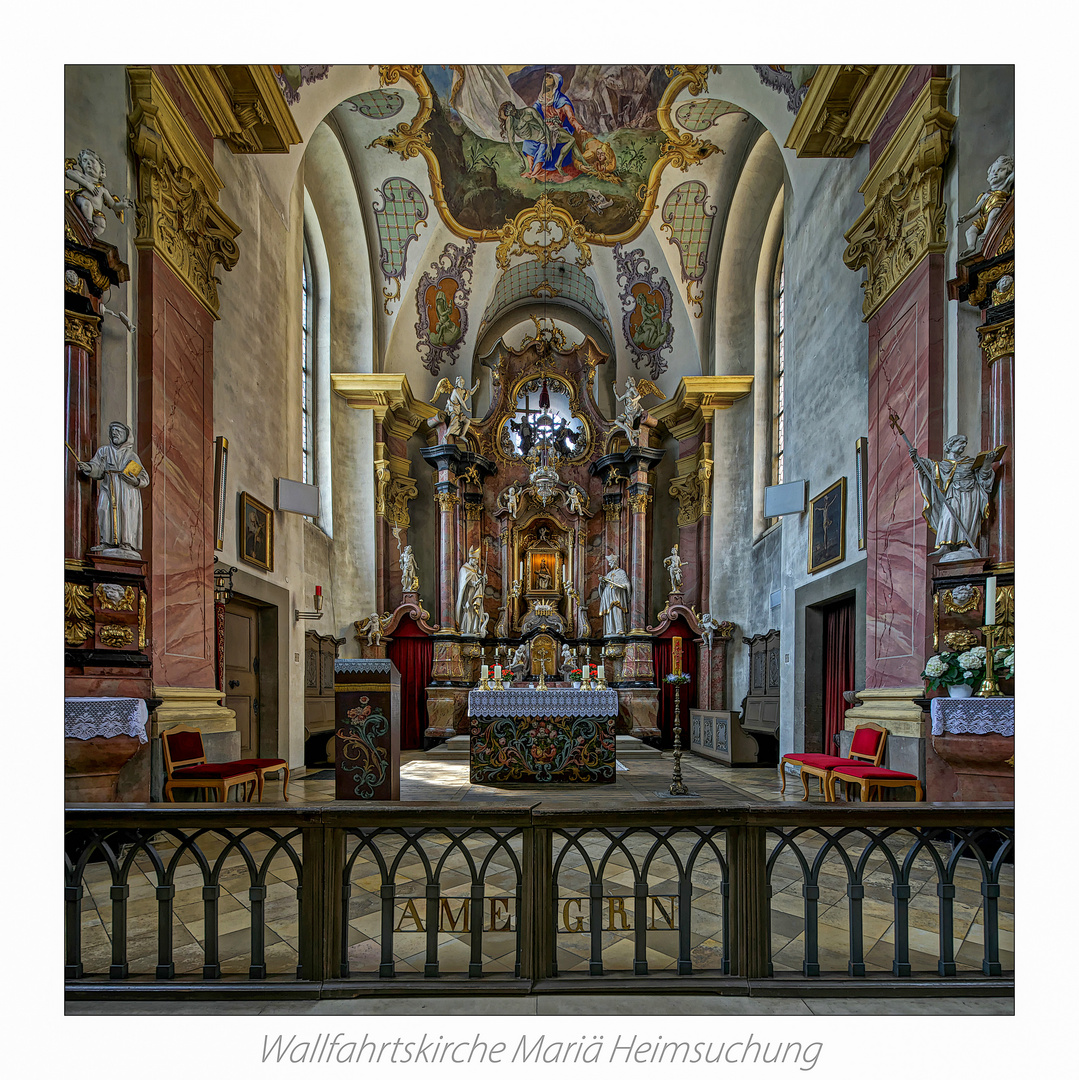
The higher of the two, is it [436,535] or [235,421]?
[235,421]

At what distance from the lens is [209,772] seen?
500cm

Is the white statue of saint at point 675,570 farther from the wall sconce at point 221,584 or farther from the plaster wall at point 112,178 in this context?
the plaster wall at point 112,178

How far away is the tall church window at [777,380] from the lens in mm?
11195

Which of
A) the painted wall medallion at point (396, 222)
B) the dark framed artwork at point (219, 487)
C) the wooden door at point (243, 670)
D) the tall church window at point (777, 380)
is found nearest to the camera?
the dark framed artwork at point (219, 487)

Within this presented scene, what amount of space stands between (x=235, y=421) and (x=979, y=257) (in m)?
6.28

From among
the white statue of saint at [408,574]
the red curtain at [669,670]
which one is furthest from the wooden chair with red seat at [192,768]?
the red curtain at [669,670]

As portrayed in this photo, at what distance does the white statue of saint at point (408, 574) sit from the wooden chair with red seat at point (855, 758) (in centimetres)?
829

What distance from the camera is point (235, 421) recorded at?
22.6 ft

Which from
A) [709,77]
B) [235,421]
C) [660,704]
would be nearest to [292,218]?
[235,421]

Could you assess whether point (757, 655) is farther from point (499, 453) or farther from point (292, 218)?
point (292, 218)

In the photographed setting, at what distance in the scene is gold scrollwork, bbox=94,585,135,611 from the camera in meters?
4.68

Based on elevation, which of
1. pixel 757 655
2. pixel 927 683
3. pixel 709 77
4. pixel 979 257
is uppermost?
pixel 709 77

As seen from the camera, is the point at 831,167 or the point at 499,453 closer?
the point at 831,167

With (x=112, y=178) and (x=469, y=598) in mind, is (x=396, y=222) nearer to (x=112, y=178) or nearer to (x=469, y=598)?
(x=469, y=598)
